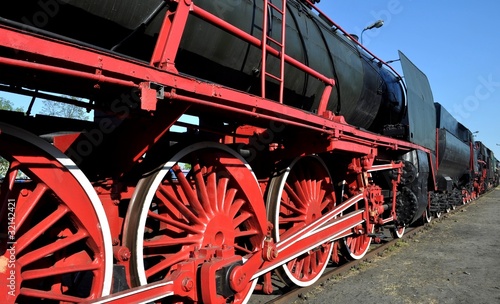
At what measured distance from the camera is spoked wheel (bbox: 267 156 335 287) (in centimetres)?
397

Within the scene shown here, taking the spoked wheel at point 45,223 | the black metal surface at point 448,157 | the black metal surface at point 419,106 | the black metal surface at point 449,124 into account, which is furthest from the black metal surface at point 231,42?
the black metal surface at point 449,124

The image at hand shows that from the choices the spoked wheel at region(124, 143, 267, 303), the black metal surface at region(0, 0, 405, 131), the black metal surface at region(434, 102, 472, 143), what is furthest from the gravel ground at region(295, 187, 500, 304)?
the black metal surface at region(434, 102, 472, 143)

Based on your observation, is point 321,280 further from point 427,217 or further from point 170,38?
point 427,217

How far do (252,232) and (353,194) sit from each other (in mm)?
2156

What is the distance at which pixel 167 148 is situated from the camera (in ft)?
9.50

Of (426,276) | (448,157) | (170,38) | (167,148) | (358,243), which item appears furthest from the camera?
(448,157)

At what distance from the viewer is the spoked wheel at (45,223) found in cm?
186

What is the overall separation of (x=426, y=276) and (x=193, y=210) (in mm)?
3370

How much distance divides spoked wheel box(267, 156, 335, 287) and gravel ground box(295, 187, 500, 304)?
26 cm

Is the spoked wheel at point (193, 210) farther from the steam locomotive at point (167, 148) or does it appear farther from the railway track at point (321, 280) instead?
the railway track at point (321, 280)

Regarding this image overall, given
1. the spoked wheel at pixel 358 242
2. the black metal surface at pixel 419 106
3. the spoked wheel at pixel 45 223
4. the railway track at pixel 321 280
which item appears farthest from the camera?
the black metal surface at pixel 419 106

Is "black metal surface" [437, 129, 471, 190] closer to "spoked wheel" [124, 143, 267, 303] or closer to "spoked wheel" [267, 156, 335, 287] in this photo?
"spoked wheel" [267, 156, 335, 287]

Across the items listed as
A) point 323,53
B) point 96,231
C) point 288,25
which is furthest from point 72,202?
point 323,53

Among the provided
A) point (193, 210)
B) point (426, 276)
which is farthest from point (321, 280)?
point (193, 210)
